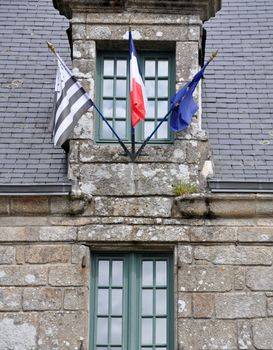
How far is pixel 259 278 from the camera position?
9828mm

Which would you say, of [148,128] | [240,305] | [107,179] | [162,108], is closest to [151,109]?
[162,108]

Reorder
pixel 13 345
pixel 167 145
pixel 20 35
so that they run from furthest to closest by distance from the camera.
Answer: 1. pixel 20 35
2. pixel 167 145
3. pixel 13 345

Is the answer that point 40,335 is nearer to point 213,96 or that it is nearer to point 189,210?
point 189,210

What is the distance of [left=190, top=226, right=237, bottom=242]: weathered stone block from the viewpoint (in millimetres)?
9945

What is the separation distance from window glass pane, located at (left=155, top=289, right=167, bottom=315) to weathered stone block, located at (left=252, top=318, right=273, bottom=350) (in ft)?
2.74

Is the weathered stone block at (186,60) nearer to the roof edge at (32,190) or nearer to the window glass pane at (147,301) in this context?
the roof edge at (32,190)

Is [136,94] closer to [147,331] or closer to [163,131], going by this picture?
[163,131]

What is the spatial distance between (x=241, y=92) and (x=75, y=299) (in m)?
3.05

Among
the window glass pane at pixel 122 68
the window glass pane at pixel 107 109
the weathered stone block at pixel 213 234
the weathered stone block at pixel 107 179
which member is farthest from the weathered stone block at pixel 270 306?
the window glass pane at pixel 122 68

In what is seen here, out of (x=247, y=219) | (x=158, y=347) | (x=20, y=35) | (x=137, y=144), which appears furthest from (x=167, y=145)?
(x=20, y=35)

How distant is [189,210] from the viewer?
10.0 meters

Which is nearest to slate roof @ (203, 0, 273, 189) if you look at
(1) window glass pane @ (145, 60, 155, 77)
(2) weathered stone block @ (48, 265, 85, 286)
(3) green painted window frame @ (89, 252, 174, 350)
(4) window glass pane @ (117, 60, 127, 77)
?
(1) window glass pane @ (145, 60, 155, 77)

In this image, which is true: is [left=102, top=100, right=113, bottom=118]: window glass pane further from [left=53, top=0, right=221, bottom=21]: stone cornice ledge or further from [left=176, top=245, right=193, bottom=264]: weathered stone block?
[left=176, top=245, right=193, bottom=264]: weathered stone block

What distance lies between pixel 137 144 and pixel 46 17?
3144 mm
